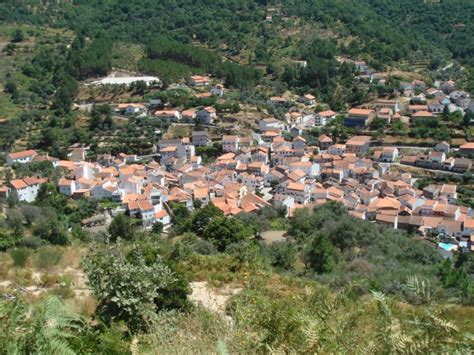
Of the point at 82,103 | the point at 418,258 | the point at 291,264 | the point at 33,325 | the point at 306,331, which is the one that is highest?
the point at 306,331

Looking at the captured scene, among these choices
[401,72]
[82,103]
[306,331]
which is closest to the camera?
[306,331]

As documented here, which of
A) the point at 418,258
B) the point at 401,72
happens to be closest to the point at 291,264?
the point at 418,258

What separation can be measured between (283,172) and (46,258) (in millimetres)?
21849

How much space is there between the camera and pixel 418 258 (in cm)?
1564

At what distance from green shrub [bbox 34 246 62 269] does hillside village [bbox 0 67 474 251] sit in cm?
1468

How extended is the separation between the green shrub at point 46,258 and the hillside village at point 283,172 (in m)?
14.7

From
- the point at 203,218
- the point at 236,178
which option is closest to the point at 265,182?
the point at 236,178

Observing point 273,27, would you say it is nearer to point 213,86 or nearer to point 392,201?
point 213,86

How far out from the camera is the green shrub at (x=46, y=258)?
20.6 feet

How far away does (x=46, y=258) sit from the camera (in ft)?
21.0

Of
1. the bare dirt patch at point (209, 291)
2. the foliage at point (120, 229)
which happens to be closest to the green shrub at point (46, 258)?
the bare dirt patch at point (209, 291)

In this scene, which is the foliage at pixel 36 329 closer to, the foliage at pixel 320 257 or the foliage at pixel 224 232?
the foliage at pixel 320 257

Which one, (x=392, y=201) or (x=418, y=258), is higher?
(x=418, y=258)

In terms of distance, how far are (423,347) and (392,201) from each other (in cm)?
2216
